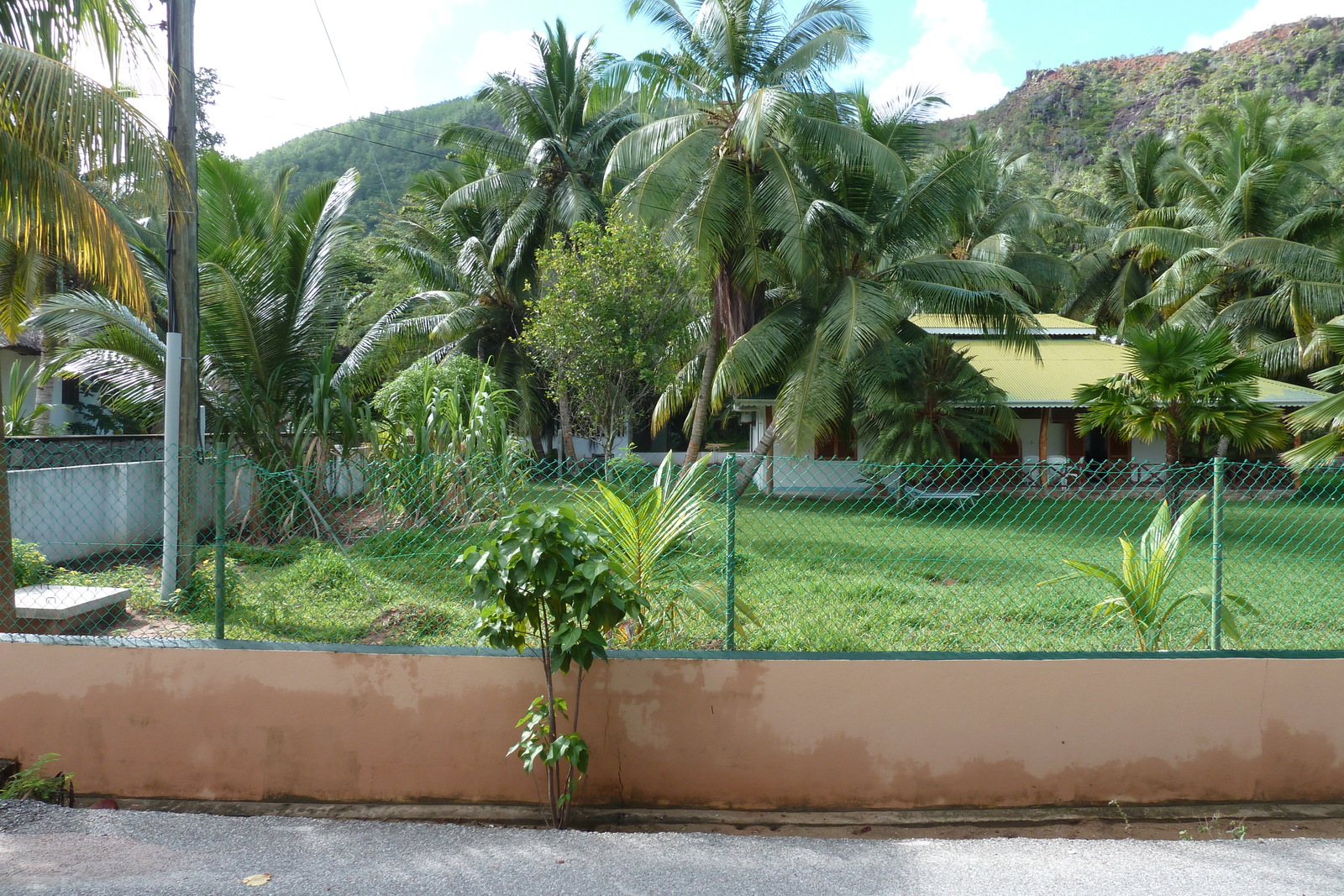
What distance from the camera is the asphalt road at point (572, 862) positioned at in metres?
3.60

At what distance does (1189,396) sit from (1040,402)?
12.5ft

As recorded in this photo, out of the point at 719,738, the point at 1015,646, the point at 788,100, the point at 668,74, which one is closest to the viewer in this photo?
the point at 719,738

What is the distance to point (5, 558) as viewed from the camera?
5703mm

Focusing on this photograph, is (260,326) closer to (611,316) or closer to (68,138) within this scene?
(68,138)

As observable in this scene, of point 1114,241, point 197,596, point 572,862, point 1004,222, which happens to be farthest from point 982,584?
point 1114,241

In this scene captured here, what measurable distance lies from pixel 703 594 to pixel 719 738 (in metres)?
0.89

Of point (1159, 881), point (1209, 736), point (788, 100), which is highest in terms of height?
point (788, 100)

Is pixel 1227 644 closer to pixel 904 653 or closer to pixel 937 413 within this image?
pixel 904 653

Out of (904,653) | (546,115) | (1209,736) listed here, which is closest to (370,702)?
(904,653)

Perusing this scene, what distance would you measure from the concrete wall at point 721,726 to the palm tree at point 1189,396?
11.0 meters

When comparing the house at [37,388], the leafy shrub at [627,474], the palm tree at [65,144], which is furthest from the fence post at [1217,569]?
the house at [37,388]

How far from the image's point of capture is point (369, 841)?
A: 13.2 ft

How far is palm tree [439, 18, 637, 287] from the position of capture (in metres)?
21.9

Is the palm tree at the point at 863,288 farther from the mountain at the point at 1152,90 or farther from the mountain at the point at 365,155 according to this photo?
the mountain at the point at 1152,90
